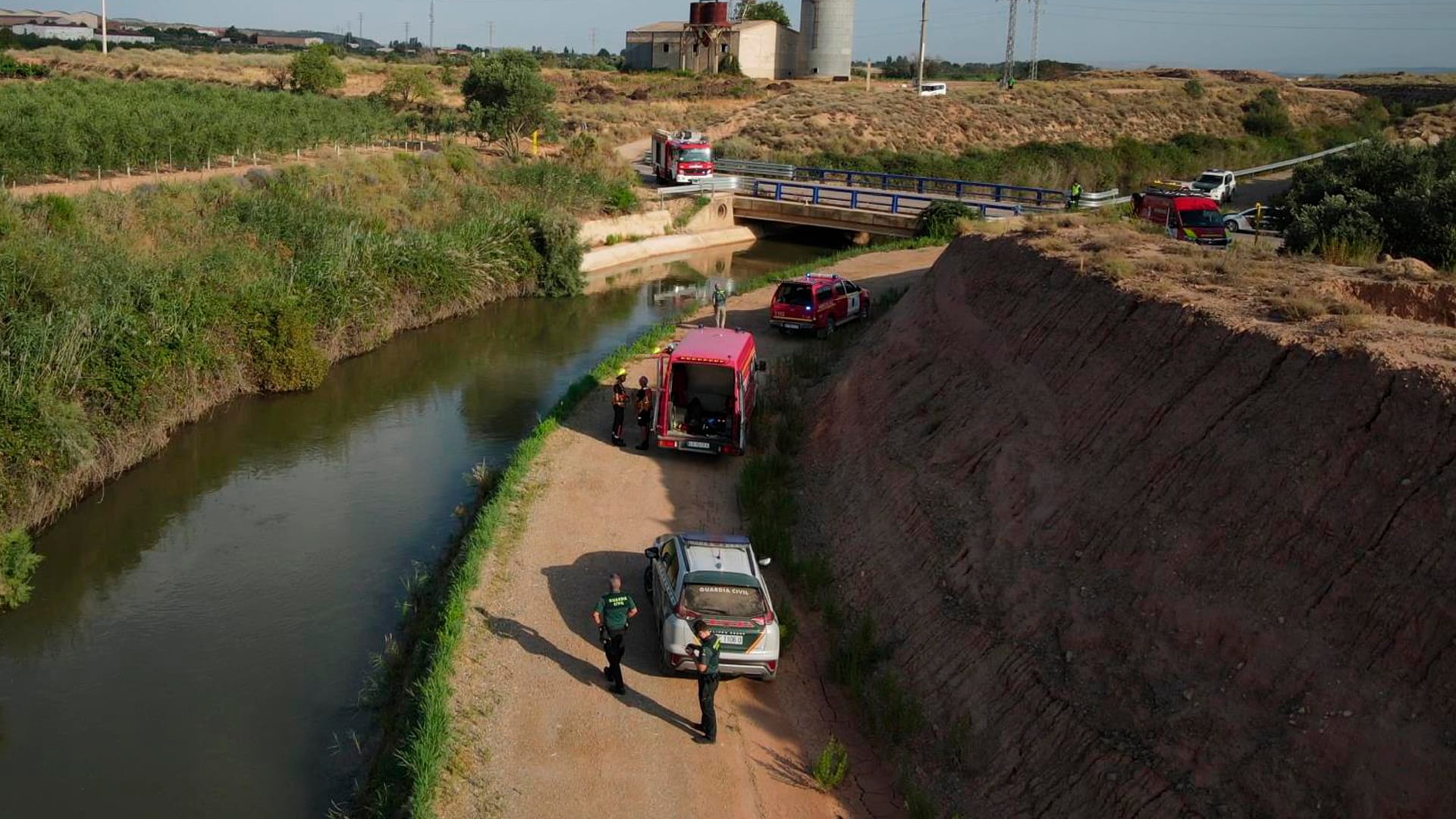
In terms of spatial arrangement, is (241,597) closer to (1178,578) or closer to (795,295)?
(1178,578)

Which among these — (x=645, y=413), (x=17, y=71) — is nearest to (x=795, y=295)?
(x=645, y=413)

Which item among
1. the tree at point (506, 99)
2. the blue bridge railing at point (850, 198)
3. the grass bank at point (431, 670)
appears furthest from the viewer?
the tree at point (506, 99)

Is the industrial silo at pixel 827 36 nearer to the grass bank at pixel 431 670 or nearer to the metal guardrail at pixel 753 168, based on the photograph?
the metal guardrail at pixel 753 168

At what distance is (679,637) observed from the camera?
46.1 ft

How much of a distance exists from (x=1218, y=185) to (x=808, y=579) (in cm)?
4457

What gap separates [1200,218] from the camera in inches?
1379

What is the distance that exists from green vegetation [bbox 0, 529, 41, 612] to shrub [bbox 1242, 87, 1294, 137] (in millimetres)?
84208

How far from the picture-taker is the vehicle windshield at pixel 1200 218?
34750 millimetres

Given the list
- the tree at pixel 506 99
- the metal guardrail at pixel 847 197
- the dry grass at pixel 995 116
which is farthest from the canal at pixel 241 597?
the dry grass at pixel 995 116

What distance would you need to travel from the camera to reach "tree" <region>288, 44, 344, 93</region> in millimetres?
75500

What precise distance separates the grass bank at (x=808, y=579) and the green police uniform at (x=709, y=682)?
2029 mm

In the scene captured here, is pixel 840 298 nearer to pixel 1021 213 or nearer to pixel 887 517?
pixel 887 517

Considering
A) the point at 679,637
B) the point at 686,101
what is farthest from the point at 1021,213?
the point at 686,101

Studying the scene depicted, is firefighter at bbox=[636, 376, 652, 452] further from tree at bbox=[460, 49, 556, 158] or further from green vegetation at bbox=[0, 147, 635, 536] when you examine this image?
tree at bbox=[460, 49, 556, 158]
